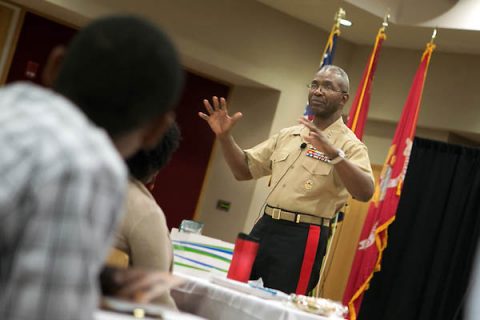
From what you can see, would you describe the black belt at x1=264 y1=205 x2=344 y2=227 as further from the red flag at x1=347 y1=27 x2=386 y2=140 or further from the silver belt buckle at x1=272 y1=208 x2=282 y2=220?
the red flag at x1=347 y1=27 x2=386 y2=140

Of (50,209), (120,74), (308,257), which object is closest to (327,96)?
(308,257)

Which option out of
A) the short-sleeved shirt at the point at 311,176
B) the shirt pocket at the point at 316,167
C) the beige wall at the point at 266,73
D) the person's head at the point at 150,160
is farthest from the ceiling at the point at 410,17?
the person's head at the point at 150,160

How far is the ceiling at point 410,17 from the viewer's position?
614cm

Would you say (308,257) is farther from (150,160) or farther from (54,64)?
(54,64)

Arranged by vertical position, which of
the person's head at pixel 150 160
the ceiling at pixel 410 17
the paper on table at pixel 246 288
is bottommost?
the paper on table at pixel 246 288

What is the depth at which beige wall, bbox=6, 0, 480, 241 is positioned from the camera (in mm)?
6512

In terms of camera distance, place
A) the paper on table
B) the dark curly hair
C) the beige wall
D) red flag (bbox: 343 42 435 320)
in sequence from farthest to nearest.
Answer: the beige wall < red flag (bbox: 343 42 435 320) < the paper on table < the dark curly hair

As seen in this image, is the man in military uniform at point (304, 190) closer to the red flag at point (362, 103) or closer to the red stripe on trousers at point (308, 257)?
the red stripe on trousers at point (308, 257)

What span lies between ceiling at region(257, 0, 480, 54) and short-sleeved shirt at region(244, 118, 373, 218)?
280 centimetres

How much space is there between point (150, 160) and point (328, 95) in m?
1.66

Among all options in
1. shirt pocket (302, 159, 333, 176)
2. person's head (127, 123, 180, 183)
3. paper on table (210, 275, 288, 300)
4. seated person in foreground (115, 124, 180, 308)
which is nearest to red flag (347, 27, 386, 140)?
shirt pocket (302, 159, 333, 176)

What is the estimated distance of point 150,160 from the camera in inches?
84.3

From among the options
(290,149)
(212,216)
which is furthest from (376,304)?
(290,149)

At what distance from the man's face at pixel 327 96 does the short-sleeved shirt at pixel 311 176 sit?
0.24ft
